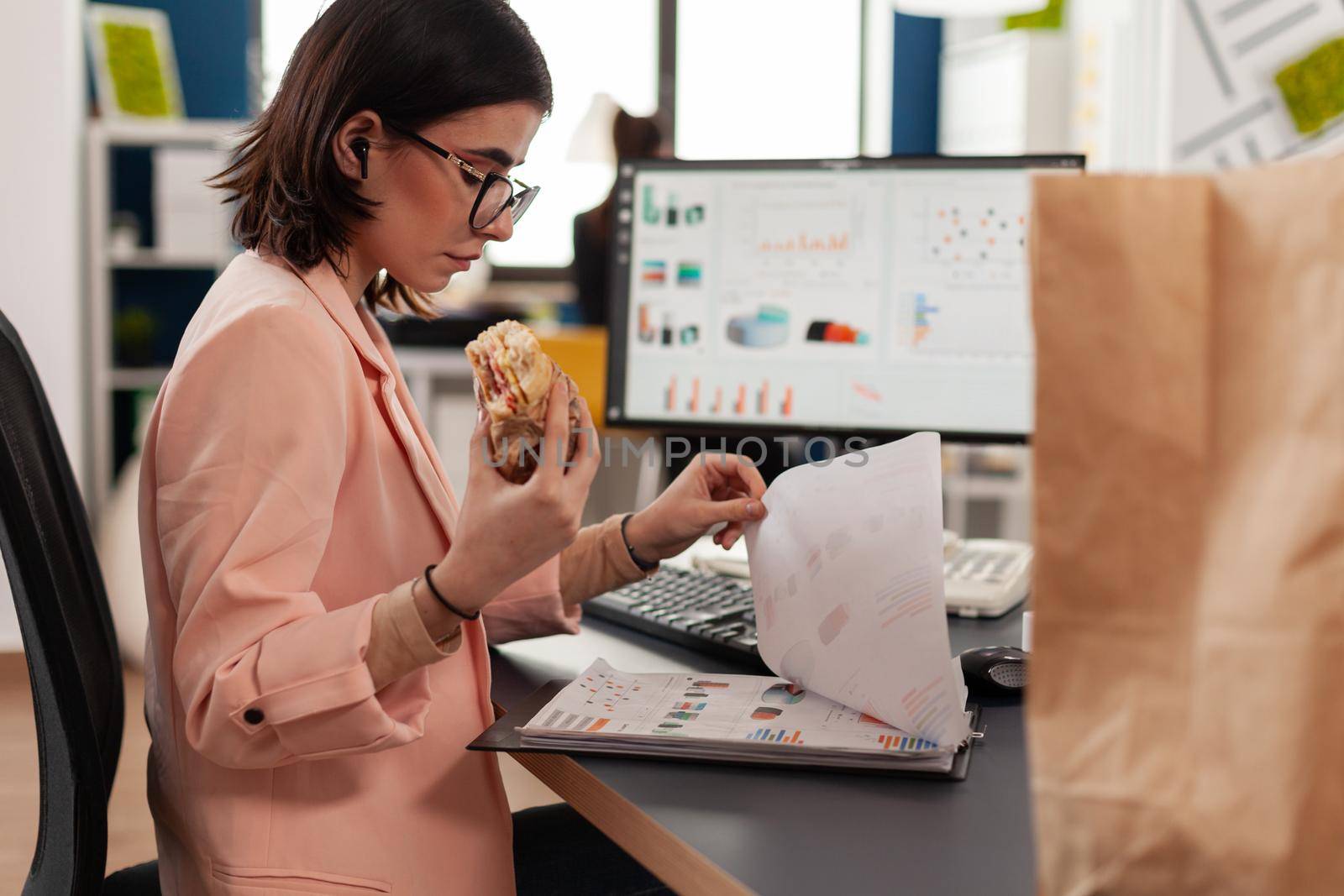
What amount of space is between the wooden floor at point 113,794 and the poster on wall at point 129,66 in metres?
2.00

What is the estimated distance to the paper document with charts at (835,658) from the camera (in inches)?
27.9

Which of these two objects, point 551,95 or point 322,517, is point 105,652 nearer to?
point 322,517

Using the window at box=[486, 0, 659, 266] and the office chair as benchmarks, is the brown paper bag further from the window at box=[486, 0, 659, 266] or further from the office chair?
the window at box=[486, 0, 659, 266]

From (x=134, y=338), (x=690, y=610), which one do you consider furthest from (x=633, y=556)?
(x=134, y=338)

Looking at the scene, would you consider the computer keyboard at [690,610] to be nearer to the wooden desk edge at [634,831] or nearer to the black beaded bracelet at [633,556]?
the black beaded bracelet at [633,556]

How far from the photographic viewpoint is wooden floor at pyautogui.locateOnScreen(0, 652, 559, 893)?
2027 millimetres

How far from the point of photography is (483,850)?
82 cm

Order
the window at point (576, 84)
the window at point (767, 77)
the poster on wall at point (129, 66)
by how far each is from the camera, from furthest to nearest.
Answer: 1. the window at point (767, 77)
2. the window at point (576, 84)
3. the poster on wall at point (129, 66)

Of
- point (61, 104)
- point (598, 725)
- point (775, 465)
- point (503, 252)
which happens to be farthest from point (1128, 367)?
point (503, 252)

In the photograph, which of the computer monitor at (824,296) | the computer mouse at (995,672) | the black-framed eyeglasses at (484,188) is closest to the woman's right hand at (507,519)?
the black-framed eyeglasses at (484,188)

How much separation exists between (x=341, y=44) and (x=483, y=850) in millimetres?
582

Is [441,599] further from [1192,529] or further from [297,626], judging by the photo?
[1192,529]

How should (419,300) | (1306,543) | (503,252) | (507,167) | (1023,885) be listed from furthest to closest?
1. (503,252)
2. (419,300)
3. (507,167)
4. (1023,885)
5. (1306,543)

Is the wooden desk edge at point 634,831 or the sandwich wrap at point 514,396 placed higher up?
the sandwich wrap at point 514,396
